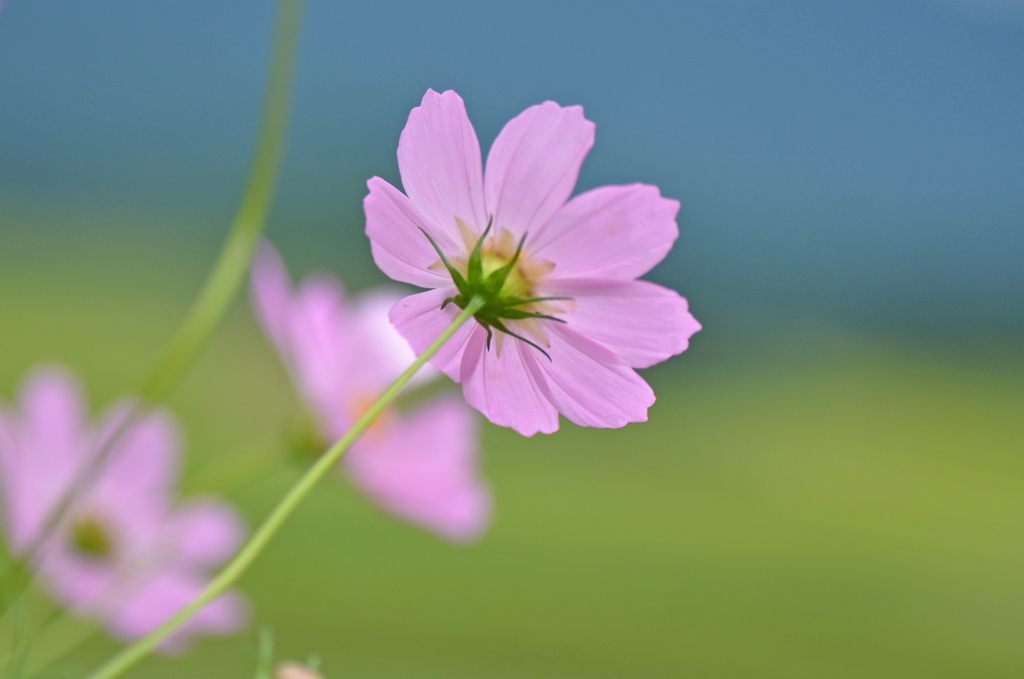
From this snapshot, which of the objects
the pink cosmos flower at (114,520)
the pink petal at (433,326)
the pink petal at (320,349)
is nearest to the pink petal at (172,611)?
the pink cosmos flower at (114,520)

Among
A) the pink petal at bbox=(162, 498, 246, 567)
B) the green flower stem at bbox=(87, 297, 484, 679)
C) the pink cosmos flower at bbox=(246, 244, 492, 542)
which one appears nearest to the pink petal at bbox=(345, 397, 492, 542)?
the pink cosmos flower at bbox=(246, 244, 492, 542)

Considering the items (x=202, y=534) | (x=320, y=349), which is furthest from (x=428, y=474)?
(x=202, y=534)

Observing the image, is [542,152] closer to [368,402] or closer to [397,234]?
[397,234]

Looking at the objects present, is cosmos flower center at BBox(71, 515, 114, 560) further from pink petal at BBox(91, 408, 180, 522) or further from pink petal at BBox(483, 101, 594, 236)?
pink petal at BBox(483, 101, 594, 236)

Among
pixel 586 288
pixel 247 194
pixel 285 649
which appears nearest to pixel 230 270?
pixel 247 194

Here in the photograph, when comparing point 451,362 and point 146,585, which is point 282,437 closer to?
point 146,585

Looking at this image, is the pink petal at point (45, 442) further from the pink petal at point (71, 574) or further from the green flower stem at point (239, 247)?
the green flower stem at point (239, 247)
